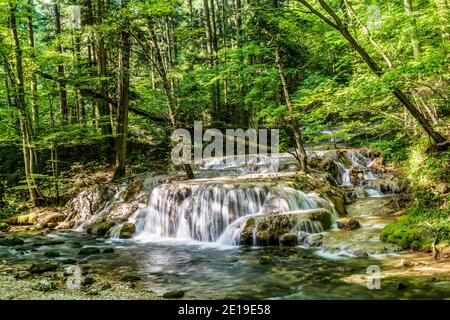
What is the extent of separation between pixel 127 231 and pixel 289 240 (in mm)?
5557

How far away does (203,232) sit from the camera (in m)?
10.9

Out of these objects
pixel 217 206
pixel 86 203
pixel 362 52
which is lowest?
pixel 86 203

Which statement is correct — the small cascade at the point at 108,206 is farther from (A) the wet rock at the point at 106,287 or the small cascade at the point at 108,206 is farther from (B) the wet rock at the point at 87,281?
(A) the wet rock at the point at 106,287

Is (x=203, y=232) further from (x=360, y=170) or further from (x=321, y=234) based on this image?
(x=360, y=170)

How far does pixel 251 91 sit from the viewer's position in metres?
16.3

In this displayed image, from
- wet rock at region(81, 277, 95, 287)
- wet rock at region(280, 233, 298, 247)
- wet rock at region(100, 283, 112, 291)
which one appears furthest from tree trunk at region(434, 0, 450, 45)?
wet rock at region(81, 277, 95, 287)

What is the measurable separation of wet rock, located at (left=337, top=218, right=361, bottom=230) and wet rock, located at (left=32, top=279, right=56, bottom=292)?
22.9ft

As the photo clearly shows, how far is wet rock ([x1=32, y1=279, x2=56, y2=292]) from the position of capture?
6.28 m

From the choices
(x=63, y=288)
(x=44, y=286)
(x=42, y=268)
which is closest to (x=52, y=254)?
(x=42, y=268)

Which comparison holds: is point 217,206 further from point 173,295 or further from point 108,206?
point 108,206

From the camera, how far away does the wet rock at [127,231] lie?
11.8 metres

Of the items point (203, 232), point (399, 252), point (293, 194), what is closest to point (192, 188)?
point (203, 232)

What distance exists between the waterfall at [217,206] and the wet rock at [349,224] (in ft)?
3.82
